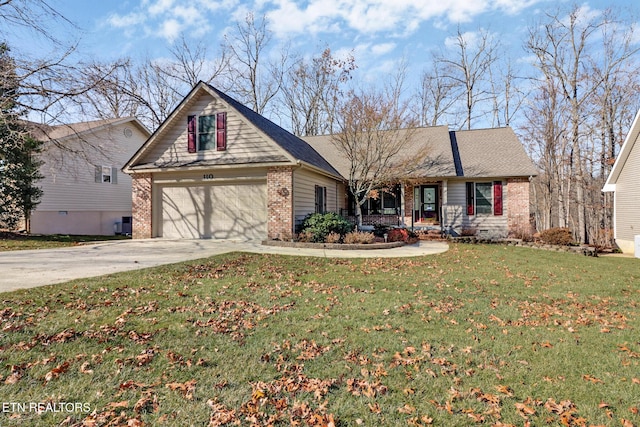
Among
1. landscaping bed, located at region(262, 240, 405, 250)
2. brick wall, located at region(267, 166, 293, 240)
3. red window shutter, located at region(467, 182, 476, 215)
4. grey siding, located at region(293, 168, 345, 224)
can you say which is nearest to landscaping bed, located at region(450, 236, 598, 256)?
red window shutter, located at region(467, 182, 476, 215)

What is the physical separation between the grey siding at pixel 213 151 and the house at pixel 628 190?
42.8ft

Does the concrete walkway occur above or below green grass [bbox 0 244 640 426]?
above

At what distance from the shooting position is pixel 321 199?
632 inches

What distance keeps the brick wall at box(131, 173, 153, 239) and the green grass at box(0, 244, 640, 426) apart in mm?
8269

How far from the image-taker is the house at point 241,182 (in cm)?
1305

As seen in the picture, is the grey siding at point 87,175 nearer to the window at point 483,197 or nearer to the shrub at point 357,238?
the shrub at point 357,238

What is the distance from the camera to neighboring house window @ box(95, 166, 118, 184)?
20.7m

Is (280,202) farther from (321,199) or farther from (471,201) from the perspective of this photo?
(471,201)

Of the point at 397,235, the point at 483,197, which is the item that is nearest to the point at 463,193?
the point at 483,197

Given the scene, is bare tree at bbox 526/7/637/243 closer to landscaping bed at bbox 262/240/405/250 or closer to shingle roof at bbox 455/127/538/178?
shingle roof at bbox 455/127/538/178

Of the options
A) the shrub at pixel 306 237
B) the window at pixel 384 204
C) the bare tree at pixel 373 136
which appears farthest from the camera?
the window at pixel 384 204

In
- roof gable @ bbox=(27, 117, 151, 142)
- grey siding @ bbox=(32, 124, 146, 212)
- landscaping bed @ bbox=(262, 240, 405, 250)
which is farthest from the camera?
grey siding @ bbox=(32, 124, 146, 212)

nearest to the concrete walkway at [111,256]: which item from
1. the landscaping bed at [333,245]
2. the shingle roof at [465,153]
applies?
the landscaping bed at [333,245]

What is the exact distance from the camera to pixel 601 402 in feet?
9.21
